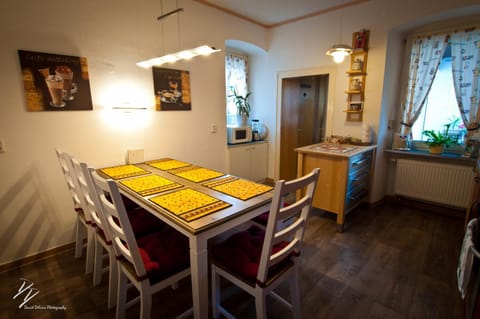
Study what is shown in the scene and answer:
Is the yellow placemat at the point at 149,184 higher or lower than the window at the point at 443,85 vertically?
lower

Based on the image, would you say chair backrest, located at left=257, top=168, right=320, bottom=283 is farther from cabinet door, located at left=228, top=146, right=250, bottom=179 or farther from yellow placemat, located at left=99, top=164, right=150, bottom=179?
cabinet door, located at left=228, top=146, right=250, bottom=179

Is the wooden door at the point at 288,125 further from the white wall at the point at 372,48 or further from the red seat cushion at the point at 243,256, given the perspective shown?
the red seat cushion at the point at 243,256

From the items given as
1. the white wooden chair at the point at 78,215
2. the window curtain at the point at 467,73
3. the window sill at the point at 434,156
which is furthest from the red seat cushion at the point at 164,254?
the window curtain at the point at 467,73

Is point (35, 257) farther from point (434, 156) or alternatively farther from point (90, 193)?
point (434, 156)

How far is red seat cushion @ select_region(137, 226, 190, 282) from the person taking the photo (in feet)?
4.46

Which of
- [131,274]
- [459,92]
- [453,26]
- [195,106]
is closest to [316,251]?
[131,274]

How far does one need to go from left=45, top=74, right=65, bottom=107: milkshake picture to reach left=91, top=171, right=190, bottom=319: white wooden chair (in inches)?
50.8

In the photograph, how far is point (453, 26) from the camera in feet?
9.27

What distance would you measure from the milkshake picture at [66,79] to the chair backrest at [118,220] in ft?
4.27

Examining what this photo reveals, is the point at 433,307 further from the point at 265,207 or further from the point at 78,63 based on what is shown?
the point at 78,63

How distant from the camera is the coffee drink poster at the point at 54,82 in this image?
199cm

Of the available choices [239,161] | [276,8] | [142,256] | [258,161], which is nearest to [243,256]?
[142,256]

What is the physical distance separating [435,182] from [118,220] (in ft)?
12.1

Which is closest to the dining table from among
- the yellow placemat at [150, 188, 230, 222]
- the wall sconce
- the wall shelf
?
the yellow placemat at [150, 188, 230, 222]
